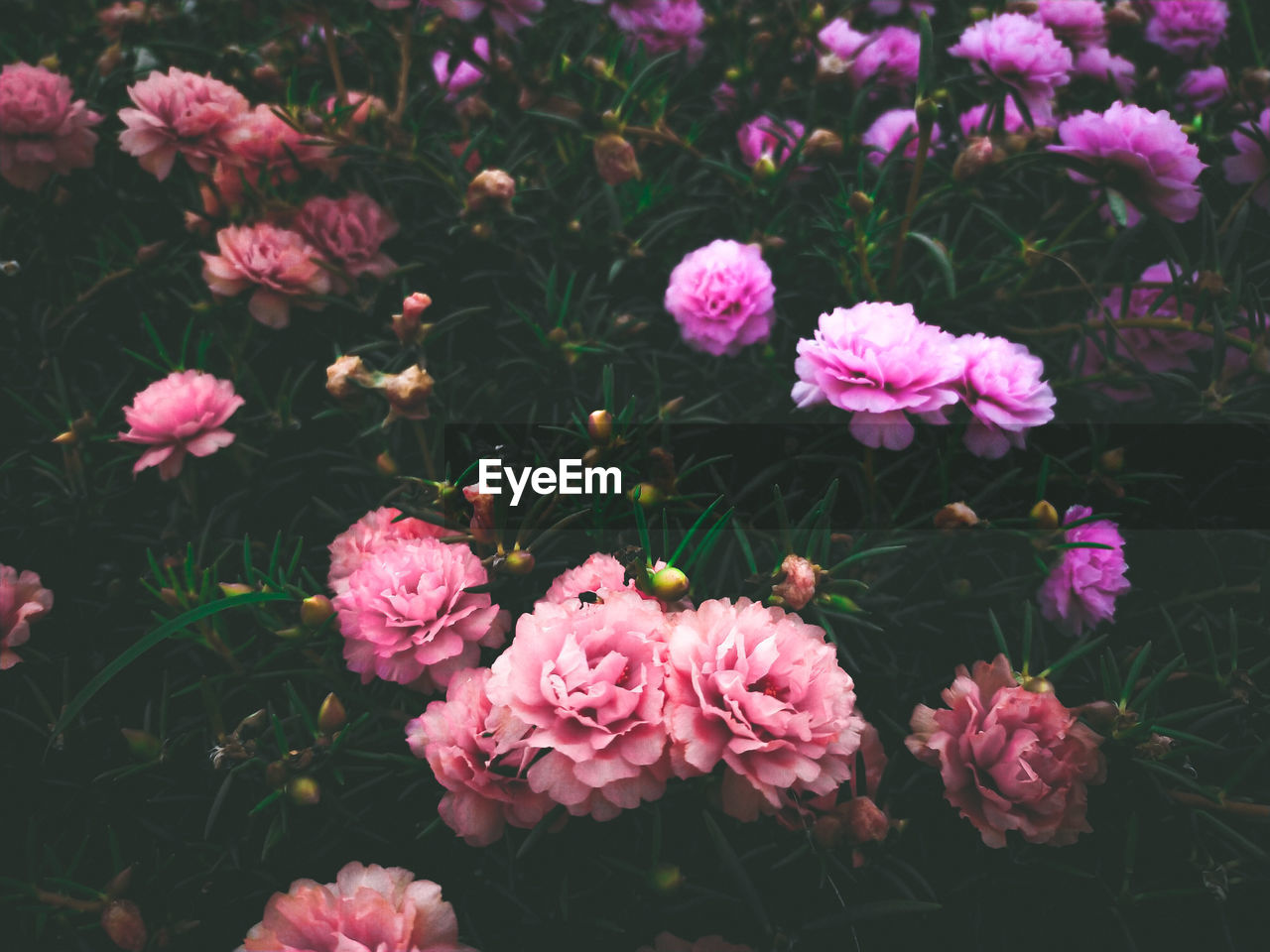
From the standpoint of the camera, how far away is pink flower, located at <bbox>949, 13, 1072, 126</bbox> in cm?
104

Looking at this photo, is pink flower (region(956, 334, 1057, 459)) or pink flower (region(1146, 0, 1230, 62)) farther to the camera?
pink flower (region(1146, 0, 1230, 62))

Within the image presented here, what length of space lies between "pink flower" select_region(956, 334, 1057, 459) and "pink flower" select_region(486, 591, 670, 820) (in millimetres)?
431

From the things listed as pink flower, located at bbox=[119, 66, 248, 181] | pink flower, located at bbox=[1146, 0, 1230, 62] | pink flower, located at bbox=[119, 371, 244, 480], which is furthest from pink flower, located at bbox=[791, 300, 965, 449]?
pink flower, located at bbox=[1146, 0, 1230, 62]

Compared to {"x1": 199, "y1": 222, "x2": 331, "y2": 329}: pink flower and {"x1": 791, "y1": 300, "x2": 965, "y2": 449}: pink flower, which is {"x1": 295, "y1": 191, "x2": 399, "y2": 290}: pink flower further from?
{"x1": 791, "y1": 300, "x2": 965, "y2": 449}: pink flower

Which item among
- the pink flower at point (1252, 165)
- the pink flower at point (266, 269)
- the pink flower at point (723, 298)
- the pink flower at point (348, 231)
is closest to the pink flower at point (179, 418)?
the pink flower at point (266, 269)

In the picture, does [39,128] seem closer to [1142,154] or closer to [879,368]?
[879,368]

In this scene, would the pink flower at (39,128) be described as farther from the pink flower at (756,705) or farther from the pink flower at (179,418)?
the pink flower at (756,705)

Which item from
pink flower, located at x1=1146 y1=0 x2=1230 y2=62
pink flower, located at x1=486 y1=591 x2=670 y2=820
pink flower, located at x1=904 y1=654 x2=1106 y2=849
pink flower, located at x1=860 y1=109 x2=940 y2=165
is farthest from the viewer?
pink flower, located at x1=1146 y1=0 x2=1230 y2=62

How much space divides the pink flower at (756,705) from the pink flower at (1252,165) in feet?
3.11

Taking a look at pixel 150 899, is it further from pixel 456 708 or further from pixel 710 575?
pixel 710 575

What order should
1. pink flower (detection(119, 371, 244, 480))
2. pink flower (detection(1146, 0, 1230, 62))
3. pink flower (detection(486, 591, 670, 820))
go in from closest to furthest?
1. pink flower (detection(486, 591, 670, 820))
2. pink flower (detection(119, 371, 244, 480))
3. pink flower (detection(1146, 0, 1230, 62))

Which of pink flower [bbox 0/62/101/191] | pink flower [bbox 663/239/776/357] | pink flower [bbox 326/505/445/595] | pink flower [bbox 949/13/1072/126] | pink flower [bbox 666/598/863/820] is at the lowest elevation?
pink flower [bbox 326/505/445/595]

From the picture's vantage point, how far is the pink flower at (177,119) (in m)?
1.05

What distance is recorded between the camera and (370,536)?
2.87ft
